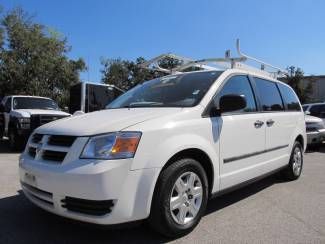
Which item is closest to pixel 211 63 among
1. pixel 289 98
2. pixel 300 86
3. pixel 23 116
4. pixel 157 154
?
pixel 289 98

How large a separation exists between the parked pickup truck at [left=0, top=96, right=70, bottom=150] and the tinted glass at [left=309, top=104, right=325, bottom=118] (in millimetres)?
8852

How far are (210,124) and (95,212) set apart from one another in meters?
1.61

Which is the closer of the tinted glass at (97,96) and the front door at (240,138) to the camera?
the front door at (240,138)

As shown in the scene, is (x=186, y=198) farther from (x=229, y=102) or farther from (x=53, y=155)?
(x=53, y=155)

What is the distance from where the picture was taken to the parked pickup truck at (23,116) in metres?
10.5

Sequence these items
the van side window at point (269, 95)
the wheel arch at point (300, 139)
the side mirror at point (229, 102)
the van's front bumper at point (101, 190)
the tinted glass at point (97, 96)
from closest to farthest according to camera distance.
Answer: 1. the van's front bumper at point (101, 190)
2. the side mirror at point (229, 102)
3. the van side window at point (269, 95)
4. the wheel arch at point (300, 139)
5. the tinted glass at point (97, 96)

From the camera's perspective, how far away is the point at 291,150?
6355mm

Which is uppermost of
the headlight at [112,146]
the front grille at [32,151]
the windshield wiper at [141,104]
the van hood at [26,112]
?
the windshield wiper at [141,104]

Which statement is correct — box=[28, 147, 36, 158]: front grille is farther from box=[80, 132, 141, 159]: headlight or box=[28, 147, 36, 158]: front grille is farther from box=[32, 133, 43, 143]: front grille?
box=[80, 132, 141, 159]: headlight

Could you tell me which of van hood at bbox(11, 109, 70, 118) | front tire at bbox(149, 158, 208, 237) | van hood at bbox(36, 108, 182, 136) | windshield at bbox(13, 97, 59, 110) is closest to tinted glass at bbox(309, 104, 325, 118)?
van hood at bbox(11, 109, 70, 118)

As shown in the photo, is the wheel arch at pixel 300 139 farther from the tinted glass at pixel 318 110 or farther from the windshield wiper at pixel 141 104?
the tinted glass at pixel 318 110

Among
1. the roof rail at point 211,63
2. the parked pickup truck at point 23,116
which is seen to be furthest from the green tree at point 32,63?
the roof rail at point 211,63

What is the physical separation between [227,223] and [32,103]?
376 inches

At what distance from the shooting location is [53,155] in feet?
12.0
